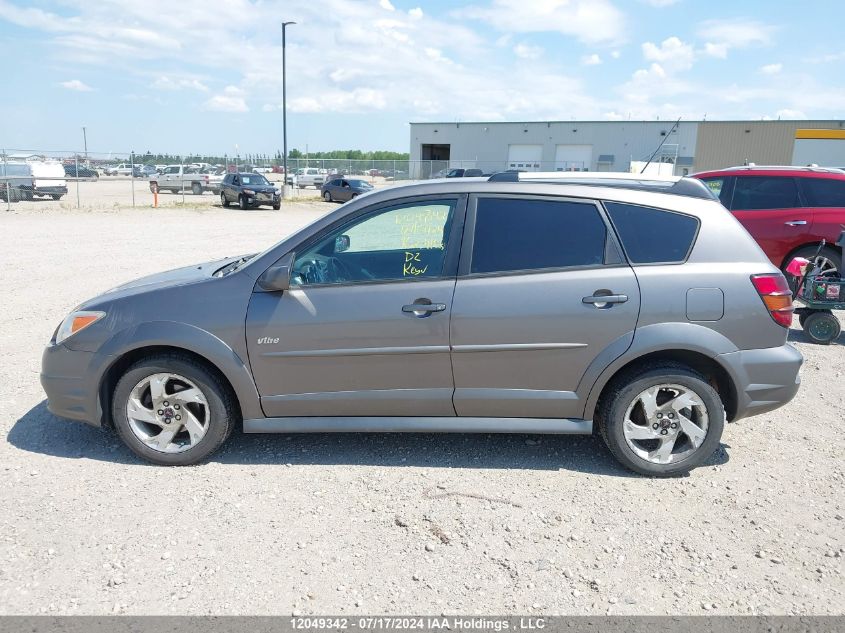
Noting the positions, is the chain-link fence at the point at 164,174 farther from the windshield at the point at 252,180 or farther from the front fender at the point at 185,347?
the front fender at the point at 185,347

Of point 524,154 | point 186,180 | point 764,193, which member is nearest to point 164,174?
point 186,180

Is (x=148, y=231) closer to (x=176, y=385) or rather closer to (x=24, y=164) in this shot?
(x=24, y=164)

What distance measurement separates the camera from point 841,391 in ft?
18.4

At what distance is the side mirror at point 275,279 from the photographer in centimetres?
383

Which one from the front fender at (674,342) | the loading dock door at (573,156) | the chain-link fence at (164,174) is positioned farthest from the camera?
the loading dock door at (573,156)

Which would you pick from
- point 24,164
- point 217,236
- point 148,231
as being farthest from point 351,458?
point 24,164

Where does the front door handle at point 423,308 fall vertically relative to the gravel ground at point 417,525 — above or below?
above

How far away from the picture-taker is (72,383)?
4.03 meters

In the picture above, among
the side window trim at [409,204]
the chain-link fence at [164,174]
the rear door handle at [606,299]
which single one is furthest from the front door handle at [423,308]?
the chain-link fence at [164,174]

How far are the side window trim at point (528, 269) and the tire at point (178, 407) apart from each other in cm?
163

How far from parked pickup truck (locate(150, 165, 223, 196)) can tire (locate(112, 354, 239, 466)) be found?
3405cm

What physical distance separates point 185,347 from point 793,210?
7.83m

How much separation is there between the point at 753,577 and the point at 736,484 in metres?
0.99

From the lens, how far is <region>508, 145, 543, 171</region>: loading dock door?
5773 centimetres
